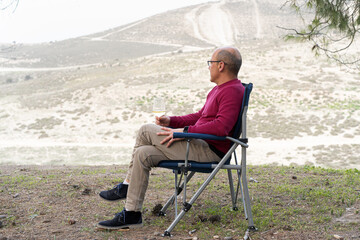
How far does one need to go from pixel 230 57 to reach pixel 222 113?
0.56m

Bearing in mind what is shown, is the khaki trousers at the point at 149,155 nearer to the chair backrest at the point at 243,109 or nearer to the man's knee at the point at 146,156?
the man's knee at the point at 146,156

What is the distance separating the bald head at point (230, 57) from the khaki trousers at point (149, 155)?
744 mm

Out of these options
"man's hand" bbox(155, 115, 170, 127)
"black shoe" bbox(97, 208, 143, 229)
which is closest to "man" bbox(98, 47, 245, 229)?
"black shoe" bbox(97, 208, 143, 229)

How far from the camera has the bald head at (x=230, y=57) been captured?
3.61 meters

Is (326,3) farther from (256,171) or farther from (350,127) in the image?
(350,127)

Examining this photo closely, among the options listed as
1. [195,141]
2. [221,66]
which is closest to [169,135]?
[195,141]

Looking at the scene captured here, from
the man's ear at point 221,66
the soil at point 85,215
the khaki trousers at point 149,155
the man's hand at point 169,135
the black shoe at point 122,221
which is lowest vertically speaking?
the soil at point 85,215

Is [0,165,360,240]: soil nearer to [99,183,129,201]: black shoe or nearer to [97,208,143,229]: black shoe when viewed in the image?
[97,208,143,229]: black shoe

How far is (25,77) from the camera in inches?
1623

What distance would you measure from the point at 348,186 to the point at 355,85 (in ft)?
68.8

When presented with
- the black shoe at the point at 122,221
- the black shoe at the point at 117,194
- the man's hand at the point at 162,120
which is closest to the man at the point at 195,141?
the black shoe at the point at 122,221

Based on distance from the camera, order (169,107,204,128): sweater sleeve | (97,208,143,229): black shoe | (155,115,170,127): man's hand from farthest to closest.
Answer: (169,107,204,128): sweater sleeve, (155,115,170,127): man's hand, (97,208,143,229): black shoe

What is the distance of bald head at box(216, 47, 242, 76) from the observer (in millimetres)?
3613

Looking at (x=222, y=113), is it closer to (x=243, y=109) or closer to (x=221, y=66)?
(x=243, y=109)
